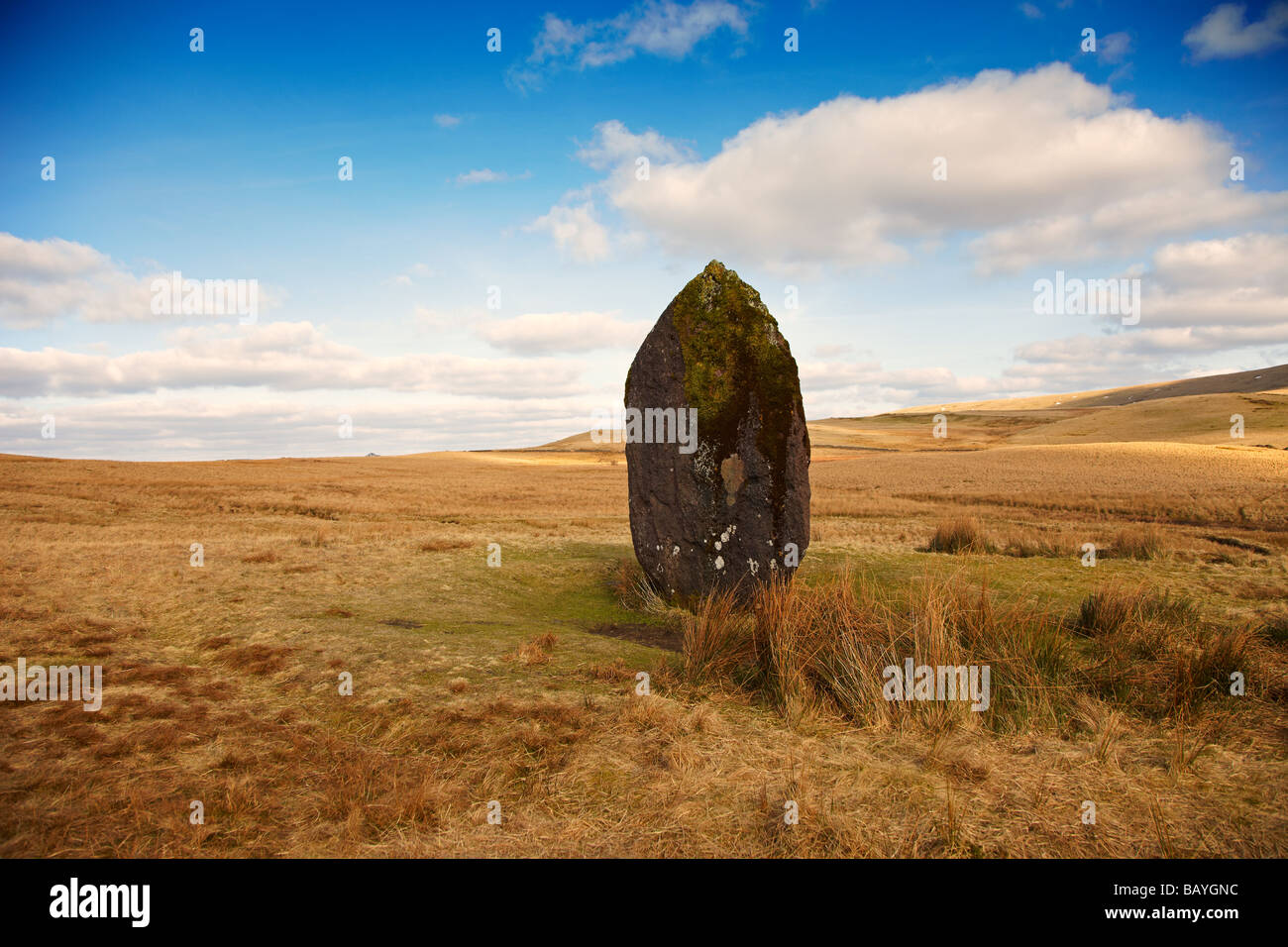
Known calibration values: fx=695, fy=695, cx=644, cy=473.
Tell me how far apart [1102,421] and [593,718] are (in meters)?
90.3

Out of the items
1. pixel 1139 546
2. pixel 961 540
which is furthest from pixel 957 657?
pixel 1139 546

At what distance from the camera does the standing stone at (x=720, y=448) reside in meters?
9.66

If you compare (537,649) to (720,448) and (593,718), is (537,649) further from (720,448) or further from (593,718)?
(720,448)

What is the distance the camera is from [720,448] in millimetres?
9688

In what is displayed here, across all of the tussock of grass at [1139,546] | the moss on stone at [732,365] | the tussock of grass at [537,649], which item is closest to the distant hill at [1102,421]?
the tussock of grass at [1139,546]

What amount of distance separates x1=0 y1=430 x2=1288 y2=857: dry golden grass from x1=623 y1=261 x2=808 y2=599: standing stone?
3.77ft

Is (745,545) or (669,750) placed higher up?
(745,545)

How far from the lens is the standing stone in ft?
31.7

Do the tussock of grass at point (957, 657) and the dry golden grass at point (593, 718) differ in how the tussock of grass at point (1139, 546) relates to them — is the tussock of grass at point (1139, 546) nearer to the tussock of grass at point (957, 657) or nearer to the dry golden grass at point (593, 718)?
the dry golden grass at point (593, 718)

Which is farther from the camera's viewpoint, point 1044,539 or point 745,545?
point 1044,539

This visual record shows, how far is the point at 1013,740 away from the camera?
541 centimetres
